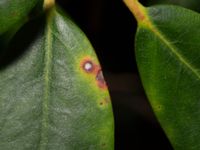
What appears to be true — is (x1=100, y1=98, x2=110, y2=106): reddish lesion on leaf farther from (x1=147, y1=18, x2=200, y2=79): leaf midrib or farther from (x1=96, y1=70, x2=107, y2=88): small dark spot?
(x1=147, y1=18, x2=200, y2=79): leaf midrib

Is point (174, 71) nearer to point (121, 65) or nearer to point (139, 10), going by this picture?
point (139, 10)

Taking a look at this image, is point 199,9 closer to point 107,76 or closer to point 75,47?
point 75,47

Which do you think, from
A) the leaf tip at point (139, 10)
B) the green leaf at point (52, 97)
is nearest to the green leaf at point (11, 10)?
the green leaf at point (52, 97)

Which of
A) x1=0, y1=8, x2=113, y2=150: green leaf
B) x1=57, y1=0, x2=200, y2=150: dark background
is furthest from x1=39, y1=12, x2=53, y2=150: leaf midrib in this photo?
x1=57, y1=0, x2=200, y2=150: dark background

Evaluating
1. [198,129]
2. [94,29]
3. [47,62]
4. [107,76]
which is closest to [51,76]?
[47,62]

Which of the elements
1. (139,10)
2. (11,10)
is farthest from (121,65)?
(11,10)

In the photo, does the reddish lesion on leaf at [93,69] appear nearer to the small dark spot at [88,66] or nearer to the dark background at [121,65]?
Answer: the small dark spot at [88,66]

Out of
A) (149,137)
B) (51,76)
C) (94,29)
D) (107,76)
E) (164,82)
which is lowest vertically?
(149,137)
